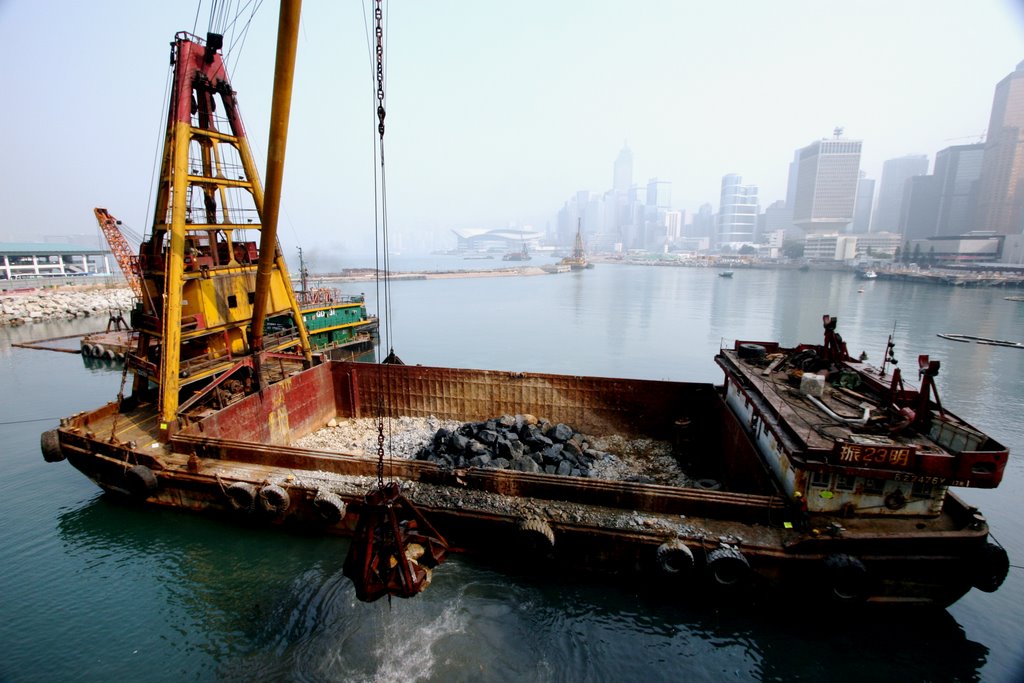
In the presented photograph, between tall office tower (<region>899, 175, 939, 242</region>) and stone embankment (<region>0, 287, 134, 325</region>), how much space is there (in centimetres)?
19812

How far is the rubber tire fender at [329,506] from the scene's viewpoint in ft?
29.1

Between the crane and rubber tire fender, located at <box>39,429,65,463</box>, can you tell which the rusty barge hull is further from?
the crane

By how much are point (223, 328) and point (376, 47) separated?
9.61 metres

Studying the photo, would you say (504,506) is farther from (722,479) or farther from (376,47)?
(376,47)

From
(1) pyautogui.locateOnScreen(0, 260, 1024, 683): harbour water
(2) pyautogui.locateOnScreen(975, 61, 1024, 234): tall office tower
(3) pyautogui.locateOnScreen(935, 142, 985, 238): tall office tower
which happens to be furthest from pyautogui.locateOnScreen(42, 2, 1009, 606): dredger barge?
(3) pyautogui.locateOnScreen(935, 142, 985, 238): tall office tower

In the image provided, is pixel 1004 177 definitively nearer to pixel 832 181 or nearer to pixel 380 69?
pixel 832 181

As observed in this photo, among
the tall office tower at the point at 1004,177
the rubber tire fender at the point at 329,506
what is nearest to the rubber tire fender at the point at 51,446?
the rubber tire fender at the point at 329,506

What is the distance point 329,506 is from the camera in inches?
350

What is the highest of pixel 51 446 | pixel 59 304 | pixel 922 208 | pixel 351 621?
pixel 922 208

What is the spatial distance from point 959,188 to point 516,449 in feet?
656

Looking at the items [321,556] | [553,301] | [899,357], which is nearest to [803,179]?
[553,301]

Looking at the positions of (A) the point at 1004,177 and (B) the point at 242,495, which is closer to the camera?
(B) the point at 242,495

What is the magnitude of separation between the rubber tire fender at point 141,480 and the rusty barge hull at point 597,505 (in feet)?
0.18

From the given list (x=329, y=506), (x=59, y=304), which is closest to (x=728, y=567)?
(x=329, y=506)
